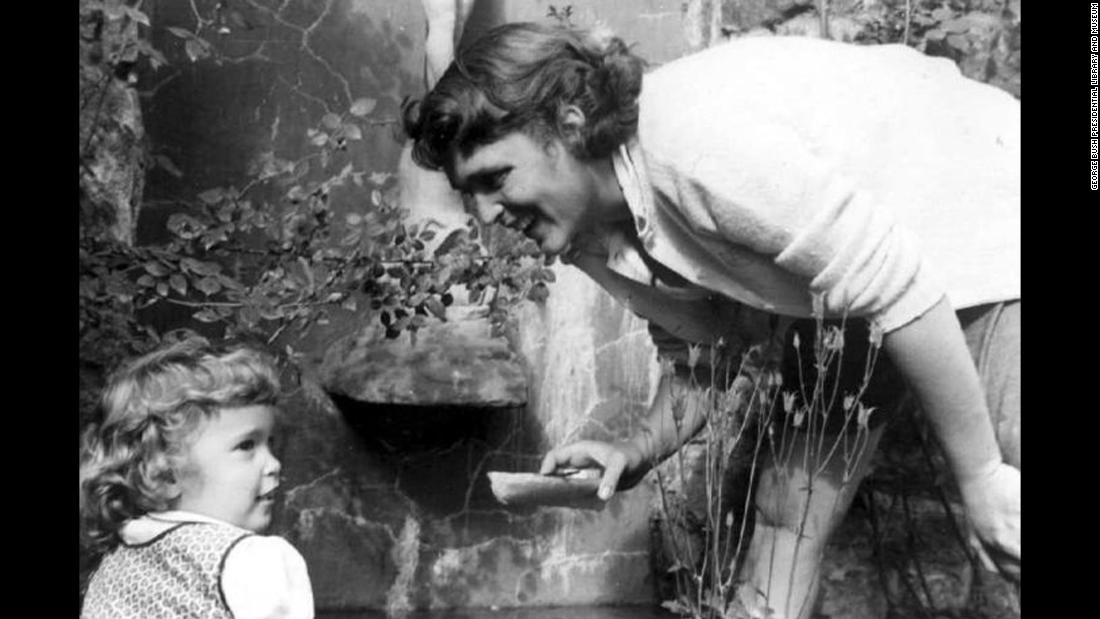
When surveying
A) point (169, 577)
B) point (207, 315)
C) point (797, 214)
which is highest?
point (797, 214)

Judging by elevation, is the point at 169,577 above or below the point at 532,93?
below

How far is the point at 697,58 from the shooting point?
270 centimetres

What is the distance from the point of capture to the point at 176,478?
2191mm

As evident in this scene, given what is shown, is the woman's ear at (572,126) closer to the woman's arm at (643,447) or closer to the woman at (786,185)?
the woman at (786,185)

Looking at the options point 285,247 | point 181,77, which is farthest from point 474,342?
point 181,77

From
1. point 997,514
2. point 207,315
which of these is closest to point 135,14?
point 207,315

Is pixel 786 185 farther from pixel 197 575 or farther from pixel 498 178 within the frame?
pixel 197 575

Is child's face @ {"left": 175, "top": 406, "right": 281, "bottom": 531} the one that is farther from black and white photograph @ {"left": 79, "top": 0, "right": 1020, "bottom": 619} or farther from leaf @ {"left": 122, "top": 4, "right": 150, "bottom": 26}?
leaf @ {"left": 122, "top": 4, "right": 150, "bottom": 26}

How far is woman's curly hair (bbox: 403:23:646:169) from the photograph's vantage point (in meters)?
2.62

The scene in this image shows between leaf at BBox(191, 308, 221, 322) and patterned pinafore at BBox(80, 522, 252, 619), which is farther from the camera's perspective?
leaf at BBox(191, 308, 221, 322)

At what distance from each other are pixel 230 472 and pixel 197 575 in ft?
0.60

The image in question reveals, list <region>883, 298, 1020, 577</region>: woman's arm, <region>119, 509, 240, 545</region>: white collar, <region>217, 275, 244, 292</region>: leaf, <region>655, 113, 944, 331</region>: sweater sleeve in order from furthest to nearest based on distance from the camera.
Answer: <region>217, 275, 244, 292</region>: leaf
<region>883, 298, 1020, 577</region>: woman's arm
<region>655, 113, 944, 331</region>: sweater sleeve
<region>119, 509, 240, 545</region>: white collar

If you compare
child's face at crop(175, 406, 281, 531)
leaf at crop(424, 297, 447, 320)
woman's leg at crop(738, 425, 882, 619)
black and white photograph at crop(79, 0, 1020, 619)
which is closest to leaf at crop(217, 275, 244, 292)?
black and white photograph at crop(79, 0, 1020, 619)

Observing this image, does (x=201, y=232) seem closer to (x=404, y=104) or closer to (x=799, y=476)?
(x=404, y=104)
